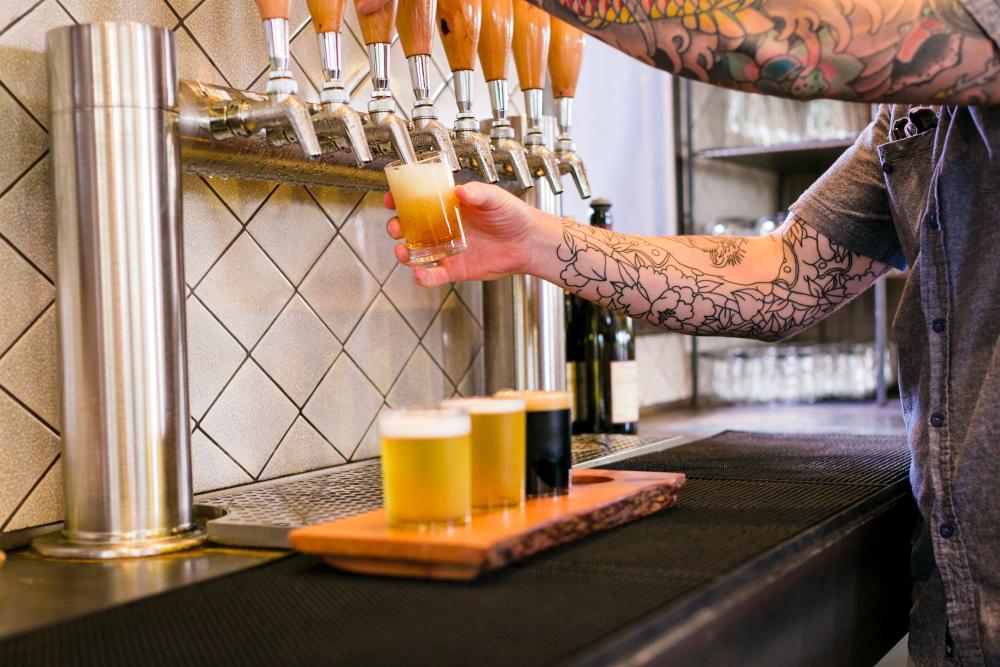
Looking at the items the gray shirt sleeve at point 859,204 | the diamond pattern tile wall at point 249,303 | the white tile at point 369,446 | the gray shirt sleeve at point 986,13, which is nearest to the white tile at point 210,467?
the diamond pattern tile wall at point 249,303

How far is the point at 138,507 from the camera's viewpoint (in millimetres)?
1057

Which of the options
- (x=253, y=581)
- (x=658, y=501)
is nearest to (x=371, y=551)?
(x=253, y=581)

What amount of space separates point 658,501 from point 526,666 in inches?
20.5

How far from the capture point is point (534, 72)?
163cm

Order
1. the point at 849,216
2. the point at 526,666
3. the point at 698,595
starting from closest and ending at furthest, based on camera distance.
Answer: the point at 526,666
the point at 698,595
the point at 849,216

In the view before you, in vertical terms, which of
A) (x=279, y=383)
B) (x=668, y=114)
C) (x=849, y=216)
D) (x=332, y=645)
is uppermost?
(x=668, y=114)

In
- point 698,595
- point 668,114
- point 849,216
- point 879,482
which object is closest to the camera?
point 698,595

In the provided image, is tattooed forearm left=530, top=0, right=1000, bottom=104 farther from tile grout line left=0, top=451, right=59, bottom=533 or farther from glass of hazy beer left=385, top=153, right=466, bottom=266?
tile grout line left=0, top=451, right=59, bottom=533

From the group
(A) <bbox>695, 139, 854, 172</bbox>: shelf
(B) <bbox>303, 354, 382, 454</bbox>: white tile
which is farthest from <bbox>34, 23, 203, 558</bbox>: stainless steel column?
(A) <bbox>695, 139, 854, 172</bbox>: shelf

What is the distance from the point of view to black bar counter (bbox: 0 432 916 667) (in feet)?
2.36

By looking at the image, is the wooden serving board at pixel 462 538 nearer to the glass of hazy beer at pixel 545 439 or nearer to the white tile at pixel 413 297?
the glass of hazy beer at pixel 545 439

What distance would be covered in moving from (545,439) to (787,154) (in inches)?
83.2

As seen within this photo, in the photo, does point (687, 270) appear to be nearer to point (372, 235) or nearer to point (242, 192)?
point (372, 235)

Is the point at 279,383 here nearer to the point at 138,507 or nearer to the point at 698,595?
the point at 138,507
